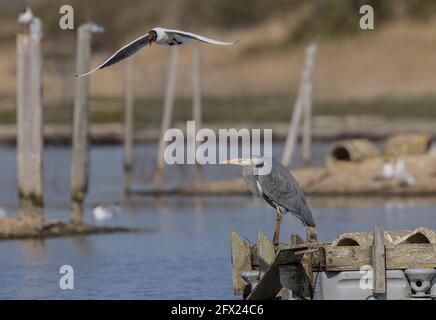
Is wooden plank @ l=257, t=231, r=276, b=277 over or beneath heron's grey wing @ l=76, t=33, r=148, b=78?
beneath

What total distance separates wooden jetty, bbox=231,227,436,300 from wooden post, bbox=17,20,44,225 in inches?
434

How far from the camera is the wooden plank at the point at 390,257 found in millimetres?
18109

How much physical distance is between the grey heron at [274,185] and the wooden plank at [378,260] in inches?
49.7

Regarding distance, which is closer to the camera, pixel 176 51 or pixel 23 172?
pixel 23 172

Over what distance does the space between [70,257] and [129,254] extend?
45.6 inches

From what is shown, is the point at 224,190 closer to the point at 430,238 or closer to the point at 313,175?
the point at 313,175

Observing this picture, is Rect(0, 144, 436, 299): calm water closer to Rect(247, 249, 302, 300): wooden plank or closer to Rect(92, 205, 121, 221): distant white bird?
Rect(92, 205, 121, 221): distant white bird

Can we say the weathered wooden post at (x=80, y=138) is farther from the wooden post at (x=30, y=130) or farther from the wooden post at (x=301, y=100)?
the wooden post at (x=301, y=100)

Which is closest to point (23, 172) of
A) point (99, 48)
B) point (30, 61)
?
point (30, 61)

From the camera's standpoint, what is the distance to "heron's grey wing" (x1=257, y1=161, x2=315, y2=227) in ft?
61.7

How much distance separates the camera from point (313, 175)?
41625 mm

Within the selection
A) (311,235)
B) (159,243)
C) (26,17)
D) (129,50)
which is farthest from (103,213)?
(311,235)

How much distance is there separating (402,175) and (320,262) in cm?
2147

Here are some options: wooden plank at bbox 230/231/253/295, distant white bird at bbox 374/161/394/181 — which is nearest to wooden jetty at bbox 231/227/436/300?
wooden plank at bbox 230/231/253/295
